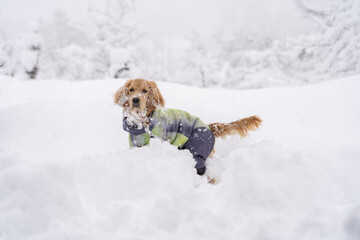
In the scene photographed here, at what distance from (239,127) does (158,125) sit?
1136 millimetres

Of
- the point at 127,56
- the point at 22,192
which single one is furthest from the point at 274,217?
the point at 127,56

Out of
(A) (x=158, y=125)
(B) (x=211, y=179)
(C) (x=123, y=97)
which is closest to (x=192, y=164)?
(B) (x=211, y=179)

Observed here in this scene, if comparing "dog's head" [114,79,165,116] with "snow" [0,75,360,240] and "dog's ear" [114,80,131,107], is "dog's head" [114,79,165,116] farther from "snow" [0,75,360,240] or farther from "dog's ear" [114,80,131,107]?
"snow" [0,75,360,240]

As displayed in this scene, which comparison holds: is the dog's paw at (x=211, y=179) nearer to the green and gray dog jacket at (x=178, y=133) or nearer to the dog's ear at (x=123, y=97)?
the green and gray dog jacket at (x=178, y=133)

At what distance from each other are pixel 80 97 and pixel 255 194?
18.9 ft

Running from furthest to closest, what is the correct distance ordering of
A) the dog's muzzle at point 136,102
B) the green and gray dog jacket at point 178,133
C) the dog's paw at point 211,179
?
the dog's muzzle at point 136,102
the green and gray dog jacket at point 178,133
the dog's paw at point 211,179

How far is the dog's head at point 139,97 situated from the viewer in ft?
9.62

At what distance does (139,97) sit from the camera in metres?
2.97

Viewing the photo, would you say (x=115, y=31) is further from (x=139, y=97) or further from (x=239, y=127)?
(x=239, y=127)

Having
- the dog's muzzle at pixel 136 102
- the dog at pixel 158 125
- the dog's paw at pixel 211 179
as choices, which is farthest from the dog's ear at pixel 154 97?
the dog's paw at pixel 211 179

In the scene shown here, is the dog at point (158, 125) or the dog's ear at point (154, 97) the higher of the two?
the dog's ear at point (154, 97)

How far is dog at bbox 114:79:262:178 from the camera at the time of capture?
9.07 ft

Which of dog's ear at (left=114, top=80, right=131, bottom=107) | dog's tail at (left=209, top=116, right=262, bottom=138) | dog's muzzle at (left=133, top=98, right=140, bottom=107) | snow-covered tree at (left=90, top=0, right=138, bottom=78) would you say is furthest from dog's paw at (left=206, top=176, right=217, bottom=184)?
snow-covered tree at (left=90, top=0, right=138, bottom=78)

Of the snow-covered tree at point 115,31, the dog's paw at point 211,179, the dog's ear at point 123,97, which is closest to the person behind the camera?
the dog's paw at point 211,179
